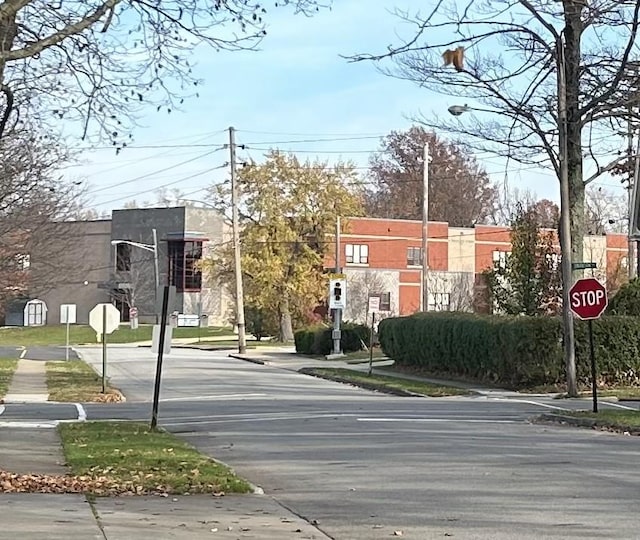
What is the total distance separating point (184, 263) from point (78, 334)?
11296 mm

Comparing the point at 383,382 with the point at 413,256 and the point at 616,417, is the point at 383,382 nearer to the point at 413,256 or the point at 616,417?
the point at 616,417

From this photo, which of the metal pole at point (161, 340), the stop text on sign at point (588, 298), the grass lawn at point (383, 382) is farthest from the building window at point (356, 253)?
the metal pole at point (161, 340)

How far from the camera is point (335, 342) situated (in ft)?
187

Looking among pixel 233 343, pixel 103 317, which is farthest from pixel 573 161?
pixel 233 343

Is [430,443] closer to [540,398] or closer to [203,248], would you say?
[540,398]

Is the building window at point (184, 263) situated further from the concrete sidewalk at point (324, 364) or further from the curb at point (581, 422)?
the curb at point (581, 422)

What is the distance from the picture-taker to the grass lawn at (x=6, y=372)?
34.6m

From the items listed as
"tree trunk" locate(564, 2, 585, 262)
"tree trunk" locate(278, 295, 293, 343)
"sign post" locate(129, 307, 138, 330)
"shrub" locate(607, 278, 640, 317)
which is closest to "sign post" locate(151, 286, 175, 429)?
"tree trunk" locate(564, 2, 585, 262)

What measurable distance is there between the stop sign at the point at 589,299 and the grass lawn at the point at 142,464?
9249 mm

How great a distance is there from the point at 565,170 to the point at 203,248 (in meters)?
69.8

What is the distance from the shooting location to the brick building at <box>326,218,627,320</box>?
258 ft

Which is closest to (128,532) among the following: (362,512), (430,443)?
(362,512)

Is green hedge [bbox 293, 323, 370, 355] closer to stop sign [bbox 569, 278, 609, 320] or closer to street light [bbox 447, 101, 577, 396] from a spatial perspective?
street light [bbox 447, 101, 577, 396]

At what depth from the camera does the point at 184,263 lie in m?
98.0
